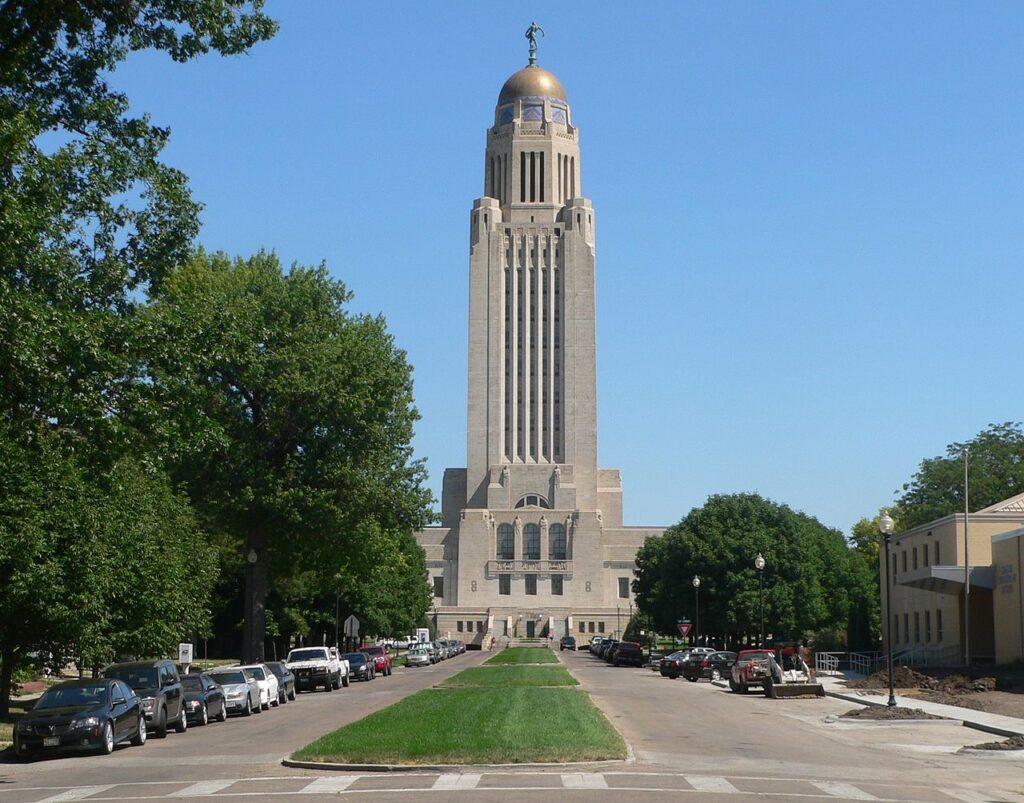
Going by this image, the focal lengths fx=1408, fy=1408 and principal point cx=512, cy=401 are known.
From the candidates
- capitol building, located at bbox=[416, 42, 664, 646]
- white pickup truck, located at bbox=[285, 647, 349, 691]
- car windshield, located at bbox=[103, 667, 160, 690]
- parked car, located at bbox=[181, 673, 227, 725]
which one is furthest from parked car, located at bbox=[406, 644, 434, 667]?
capitol building, located at bbox=[416, 42, 664, 646]

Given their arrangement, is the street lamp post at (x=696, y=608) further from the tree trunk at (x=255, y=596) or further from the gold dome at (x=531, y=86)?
the gold dome at (x=531, y=86)

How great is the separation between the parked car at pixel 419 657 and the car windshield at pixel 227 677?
49.6 metres

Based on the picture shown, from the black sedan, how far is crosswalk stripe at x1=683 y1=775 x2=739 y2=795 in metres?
11.1

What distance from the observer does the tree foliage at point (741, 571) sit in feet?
274

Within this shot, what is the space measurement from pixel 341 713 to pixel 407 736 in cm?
1256

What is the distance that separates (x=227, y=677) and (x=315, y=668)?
587 inches

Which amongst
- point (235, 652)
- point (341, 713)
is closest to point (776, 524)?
point (235, 652)

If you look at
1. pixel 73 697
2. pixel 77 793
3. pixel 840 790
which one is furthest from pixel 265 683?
pixel 840 790

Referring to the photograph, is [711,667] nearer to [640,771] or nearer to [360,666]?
[360,666]

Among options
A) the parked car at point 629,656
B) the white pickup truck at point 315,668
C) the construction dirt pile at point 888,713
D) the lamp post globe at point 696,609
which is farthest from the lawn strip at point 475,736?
the lamp post globe at point 696,609

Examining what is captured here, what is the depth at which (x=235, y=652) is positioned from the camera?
82.2m

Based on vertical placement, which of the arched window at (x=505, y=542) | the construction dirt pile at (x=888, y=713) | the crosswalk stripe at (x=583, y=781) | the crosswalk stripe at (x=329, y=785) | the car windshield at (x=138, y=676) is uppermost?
the arched window at (x=505, y=542)

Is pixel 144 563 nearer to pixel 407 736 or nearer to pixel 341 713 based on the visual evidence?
pixel 341 713

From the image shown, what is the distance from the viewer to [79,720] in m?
24.3
